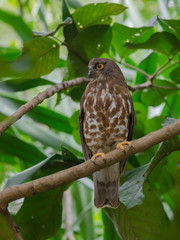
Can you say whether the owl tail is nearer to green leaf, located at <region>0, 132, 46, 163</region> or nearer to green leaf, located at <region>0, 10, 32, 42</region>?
green leaf, located at <region>0, 132, 46, 163</region>

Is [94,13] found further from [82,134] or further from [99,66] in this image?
[82,134]

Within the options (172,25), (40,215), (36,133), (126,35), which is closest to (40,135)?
(36,133)

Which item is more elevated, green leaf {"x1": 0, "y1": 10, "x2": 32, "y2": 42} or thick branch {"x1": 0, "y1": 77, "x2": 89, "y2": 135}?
green leaf {"x1": 0, "y1": 10, "x2": 32, "y2": 42}

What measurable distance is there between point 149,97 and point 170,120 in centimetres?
104

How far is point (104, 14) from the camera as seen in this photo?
2330 millimetres

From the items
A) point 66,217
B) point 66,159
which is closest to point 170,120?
point 66,159

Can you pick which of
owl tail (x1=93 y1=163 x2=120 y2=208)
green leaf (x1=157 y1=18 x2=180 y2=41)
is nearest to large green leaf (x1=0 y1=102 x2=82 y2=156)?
owl tail (x1=93 y1=163 x2=120 y2=208)

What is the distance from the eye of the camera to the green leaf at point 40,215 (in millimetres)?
1918

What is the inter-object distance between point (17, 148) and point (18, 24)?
1.30 m

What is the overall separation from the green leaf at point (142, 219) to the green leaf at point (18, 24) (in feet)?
6.11

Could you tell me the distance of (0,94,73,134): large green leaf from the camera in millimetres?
2633

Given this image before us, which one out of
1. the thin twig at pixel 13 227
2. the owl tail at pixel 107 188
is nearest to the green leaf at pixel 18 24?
the owl tail at pixel 107 188

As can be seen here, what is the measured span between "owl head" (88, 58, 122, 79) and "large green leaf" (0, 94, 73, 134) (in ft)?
1.52

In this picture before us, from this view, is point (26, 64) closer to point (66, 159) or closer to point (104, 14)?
point (66, 159)
